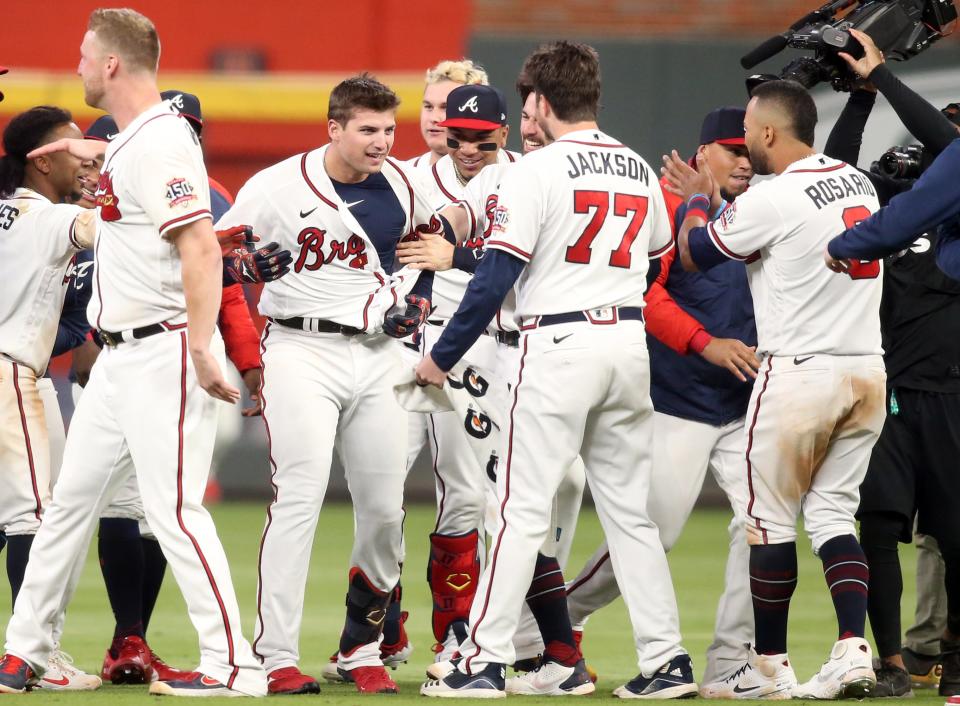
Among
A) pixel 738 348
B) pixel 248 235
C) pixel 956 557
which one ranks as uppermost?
pixel 248 235

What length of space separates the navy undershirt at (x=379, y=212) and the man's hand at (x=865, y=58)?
1.78 meters

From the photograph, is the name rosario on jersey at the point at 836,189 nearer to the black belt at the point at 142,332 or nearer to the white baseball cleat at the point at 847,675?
the white baseball cleat at the point at 847,675

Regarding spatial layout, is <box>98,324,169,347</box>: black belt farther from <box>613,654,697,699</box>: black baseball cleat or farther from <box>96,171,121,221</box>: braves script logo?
<box>613,654,697,699</box>: black baseball cleat

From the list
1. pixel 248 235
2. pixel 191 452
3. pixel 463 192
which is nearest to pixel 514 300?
pixel 463 192

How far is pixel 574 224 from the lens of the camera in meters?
5.06

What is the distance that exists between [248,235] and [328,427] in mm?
770

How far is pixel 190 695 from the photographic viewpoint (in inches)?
187

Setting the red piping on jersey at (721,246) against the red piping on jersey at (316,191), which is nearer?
the red piping on jersey at (721,246)

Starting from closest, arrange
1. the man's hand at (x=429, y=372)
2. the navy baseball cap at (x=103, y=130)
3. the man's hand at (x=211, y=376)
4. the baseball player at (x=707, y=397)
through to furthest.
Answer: the man's hand at (x=211, y=376) → the man's hand at (x=429, y=372) → the baseball player at (x=707, y=397) → the navy baseball cap at (x=103, y=130)

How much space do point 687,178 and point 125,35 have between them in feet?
7.04

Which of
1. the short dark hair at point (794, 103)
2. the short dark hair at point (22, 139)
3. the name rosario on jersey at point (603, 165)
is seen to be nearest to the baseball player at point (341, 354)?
the name rosario on jersey at point (603, 165)

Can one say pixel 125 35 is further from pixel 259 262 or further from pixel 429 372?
pixel 429 372

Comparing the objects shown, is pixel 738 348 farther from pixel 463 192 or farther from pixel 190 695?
pixel 190 695

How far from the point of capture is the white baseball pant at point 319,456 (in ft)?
17.4
